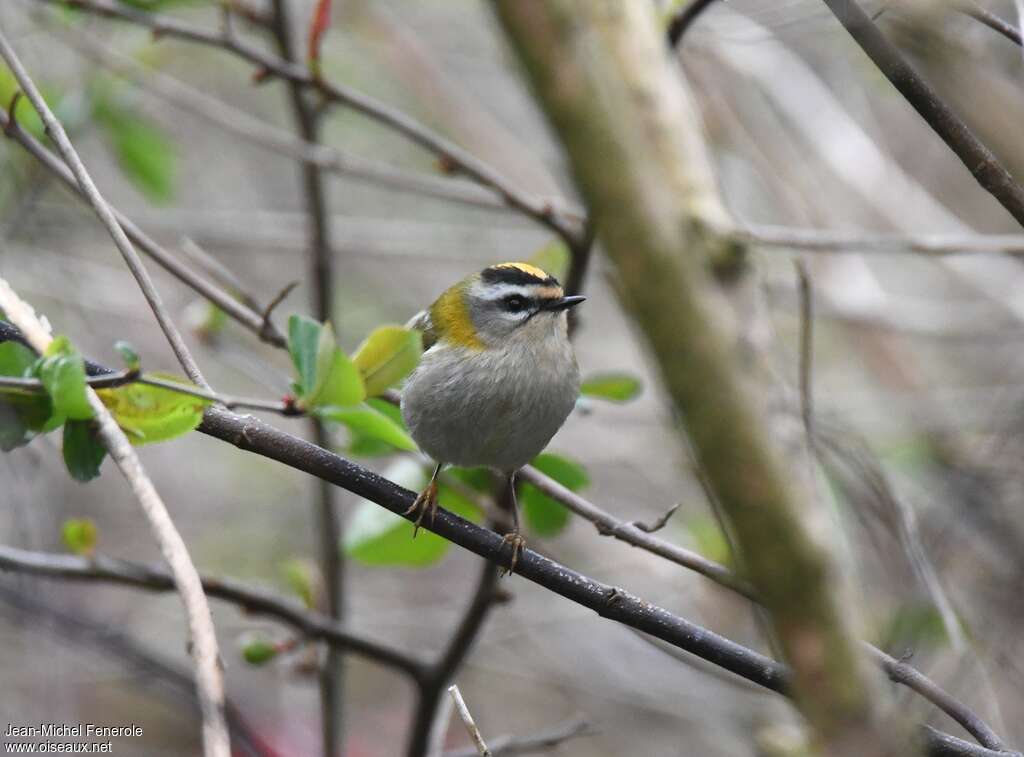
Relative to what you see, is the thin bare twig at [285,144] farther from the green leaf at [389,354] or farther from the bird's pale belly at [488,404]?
the green leaf at [389,354]

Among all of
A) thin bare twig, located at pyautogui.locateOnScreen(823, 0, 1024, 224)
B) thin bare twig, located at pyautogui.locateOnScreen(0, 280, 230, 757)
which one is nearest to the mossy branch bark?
thin bare twig, located at pyautogui.locateOnScreen(0, 280, 230, 757)

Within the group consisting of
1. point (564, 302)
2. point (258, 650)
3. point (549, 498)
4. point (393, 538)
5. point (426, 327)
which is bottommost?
point (258, 650)

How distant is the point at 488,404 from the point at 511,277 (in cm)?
52

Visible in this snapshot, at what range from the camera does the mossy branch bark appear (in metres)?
0.79

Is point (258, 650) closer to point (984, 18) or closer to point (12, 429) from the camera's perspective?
point (12, 429)

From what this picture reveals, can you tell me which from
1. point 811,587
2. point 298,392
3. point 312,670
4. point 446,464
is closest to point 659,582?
point 312,670

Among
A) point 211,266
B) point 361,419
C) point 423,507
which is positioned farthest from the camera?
point 211,266

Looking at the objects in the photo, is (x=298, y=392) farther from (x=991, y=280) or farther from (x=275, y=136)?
(x=991, y=280)

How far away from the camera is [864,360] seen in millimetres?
5270

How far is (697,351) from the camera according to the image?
0.79 meters

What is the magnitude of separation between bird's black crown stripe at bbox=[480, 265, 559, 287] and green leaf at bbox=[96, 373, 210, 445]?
1.56 m

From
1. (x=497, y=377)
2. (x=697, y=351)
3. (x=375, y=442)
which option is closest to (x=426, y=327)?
(x=497, y=377)

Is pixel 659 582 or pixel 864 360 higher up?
pixel 864 360

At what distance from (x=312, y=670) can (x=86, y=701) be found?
111 inches
